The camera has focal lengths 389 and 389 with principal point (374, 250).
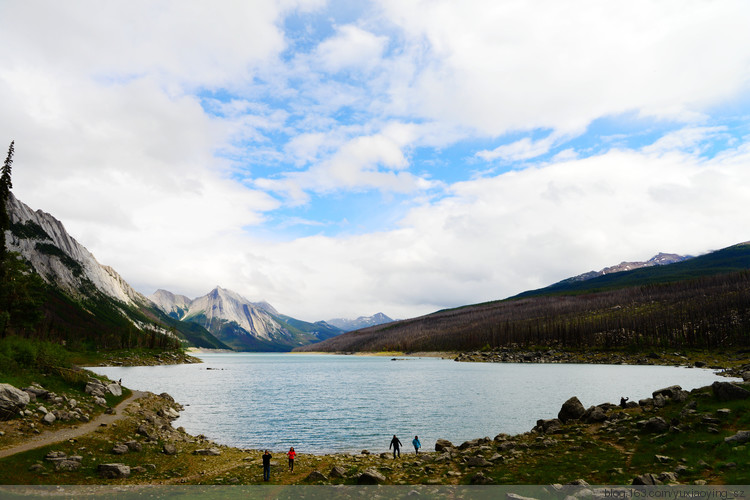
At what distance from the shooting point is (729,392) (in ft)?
103

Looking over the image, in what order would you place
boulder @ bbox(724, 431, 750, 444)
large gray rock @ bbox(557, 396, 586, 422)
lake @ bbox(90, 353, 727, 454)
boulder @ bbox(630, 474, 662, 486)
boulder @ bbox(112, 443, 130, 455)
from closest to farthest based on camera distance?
boulder @ bbox(630, 474, 662, 486) → boulder @ bbox(724, 431, 750, 444) → boulder @ bbox(112, 443, 130, 455) → large gray rock @ bbox(557, 396, 586, 422) → lake @ bbox(90, 353, 727, 454)

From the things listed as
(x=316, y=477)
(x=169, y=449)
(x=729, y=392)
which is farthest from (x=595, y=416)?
(x=169, y=449)

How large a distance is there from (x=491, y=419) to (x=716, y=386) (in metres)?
33.6

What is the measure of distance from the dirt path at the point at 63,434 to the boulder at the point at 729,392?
5492cm

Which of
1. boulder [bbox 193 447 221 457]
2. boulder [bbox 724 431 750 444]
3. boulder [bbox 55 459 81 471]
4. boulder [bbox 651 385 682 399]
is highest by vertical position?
boulder [bbox 724 431 750 444]

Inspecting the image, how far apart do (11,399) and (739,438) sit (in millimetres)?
57076

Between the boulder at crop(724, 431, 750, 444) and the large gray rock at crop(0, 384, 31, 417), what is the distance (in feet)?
182

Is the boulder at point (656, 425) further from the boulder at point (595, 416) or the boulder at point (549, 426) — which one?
the boulder at point (549, 426)

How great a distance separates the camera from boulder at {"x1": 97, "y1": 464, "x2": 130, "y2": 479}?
1135 inches

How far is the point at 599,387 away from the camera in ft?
321

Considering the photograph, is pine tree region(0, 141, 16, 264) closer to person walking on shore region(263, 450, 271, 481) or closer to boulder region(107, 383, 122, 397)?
boulder region(107, 383, 122, 397)

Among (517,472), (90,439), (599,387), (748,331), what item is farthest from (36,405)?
(748,331)

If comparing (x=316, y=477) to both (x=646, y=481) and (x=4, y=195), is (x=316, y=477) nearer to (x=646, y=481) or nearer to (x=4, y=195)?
(x=646, y=481)

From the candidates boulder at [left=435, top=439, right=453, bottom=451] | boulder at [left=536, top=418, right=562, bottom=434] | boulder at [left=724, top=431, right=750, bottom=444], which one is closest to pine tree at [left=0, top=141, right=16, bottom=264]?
boulder at [left=435, top=439, right=453, bottom=451]
